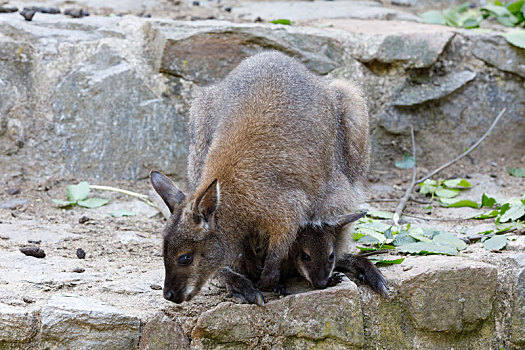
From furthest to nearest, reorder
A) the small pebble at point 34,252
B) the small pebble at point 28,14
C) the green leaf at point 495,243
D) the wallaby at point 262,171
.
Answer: the small pebble at point 28,14, the green leaf at point 495,243, the small pebble at point 34,252, the wallaby at point 262,171

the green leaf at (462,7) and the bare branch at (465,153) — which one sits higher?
the green leaf at (462,7)

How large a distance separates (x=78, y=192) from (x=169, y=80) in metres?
1.32

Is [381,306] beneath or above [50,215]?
above

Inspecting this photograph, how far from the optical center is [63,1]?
7641 millimetres

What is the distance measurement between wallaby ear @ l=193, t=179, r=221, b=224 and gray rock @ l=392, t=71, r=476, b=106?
3477 millimetres

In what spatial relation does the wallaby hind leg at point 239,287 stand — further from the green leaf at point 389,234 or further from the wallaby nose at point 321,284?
the green leaf at point 389,234

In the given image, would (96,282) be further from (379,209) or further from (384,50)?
(384,50)

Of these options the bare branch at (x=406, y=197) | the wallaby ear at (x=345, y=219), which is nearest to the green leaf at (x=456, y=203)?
the bare branch at (x=406, y=197)

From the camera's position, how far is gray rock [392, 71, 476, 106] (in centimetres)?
695

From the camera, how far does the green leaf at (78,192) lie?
6027 millimetres

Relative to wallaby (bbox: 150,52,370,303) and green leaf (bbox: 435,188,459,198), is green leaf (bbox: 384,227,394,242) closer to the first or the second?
wallaby (bbox: 150,52,370,303)

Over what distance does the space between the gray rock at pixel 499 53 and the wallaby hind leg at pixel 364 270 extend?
338cm

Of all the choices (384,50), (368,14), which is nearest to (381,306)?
(384,50)

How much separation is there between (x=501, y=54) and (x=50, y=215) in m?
4.55
